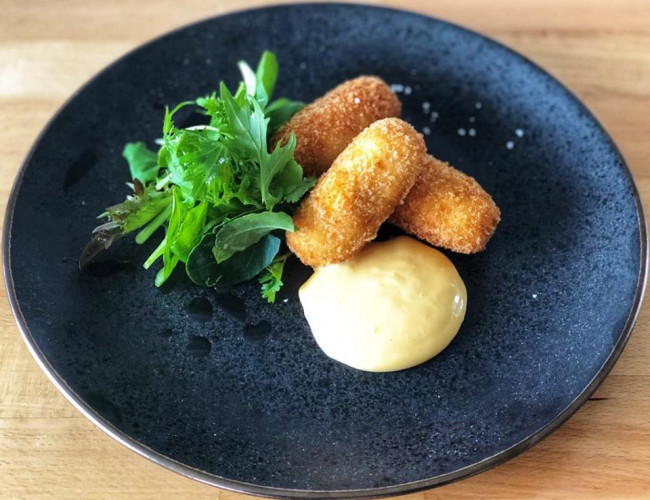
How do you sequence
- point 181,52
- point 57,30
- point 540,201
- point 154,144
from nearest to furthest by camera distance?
point 540,201 → point 154,144 → point 181,52 → point 57,30

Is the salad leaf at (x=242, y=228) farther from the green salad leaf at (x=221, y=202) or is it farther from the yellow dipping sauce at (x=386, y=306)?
the yellow dipping sauce at (x=386, y=306)

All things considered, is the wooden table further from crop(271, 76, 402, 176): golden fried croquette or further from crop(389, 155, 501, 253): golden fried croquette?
crop(271, 76, 402, 176): golden fried croquette

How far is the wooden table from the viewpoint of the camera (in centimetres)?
170

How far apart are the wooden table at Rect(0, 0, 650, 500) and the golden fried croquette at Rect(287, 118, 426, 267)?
0.65 metres

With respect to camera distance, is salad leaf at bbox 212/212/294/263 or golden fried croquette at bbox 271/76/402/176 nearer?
salad leaf at bbox 212/212/294/263

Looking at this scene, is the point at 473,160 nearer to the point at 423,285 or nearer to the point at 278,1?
the point at 423,285

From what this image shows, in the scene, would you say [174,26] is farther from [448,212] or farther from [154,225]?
[448,212]

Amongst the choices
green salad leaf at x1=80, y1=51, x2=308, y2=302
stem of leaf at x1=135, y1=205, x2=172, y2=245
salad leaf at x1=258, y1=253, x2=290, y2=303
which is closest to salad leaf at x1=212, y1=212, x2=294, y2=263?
green salad leaf at x1=80, y1=51, x2=308, y2=302

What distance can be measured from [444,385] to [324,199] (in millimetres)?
573

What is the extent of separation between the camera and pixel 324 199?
1.90 m

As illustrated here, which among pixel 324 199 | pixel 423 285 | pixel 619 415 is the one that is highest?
pixel 324 199

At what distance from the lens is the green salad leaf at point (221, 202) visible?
1.87 metres

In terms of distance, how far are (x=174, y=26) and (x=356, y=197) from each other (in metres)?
1.35

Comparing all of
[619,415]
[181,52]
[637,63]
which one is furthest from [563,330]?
[181,52]
